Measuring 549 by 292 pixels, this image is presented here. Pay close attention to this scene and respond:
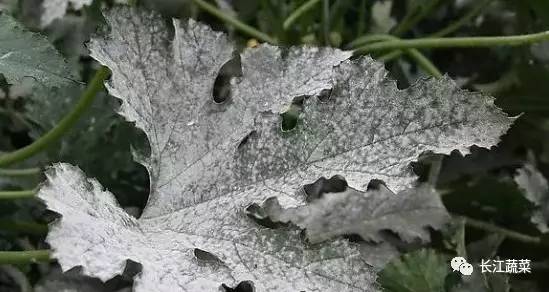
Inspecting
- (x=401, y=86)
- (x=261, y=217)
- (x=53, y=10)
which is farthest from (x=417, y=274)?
(x=53, y=10)

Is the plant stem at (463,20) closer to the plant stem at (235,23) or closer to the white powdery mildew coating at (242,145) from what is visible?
the plant stem at (235,23)

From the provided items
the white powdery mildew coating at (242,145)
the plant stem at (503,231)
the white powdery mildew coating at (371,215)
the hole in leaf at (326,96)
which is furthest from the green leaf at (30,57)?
the plant stem at (503,231)

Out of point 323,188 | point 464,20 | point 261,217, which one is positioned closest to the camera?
point 261,217

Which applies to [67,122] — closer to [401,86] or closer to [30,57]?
[30,57]

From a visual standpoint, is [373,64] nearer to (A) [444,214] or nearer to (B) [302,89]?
(B) [302,89]

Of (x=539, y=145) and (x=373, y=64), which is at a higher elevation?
(x=539, y=145)

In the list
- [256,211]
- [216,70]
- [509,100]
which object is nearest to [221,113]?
[216,70]
